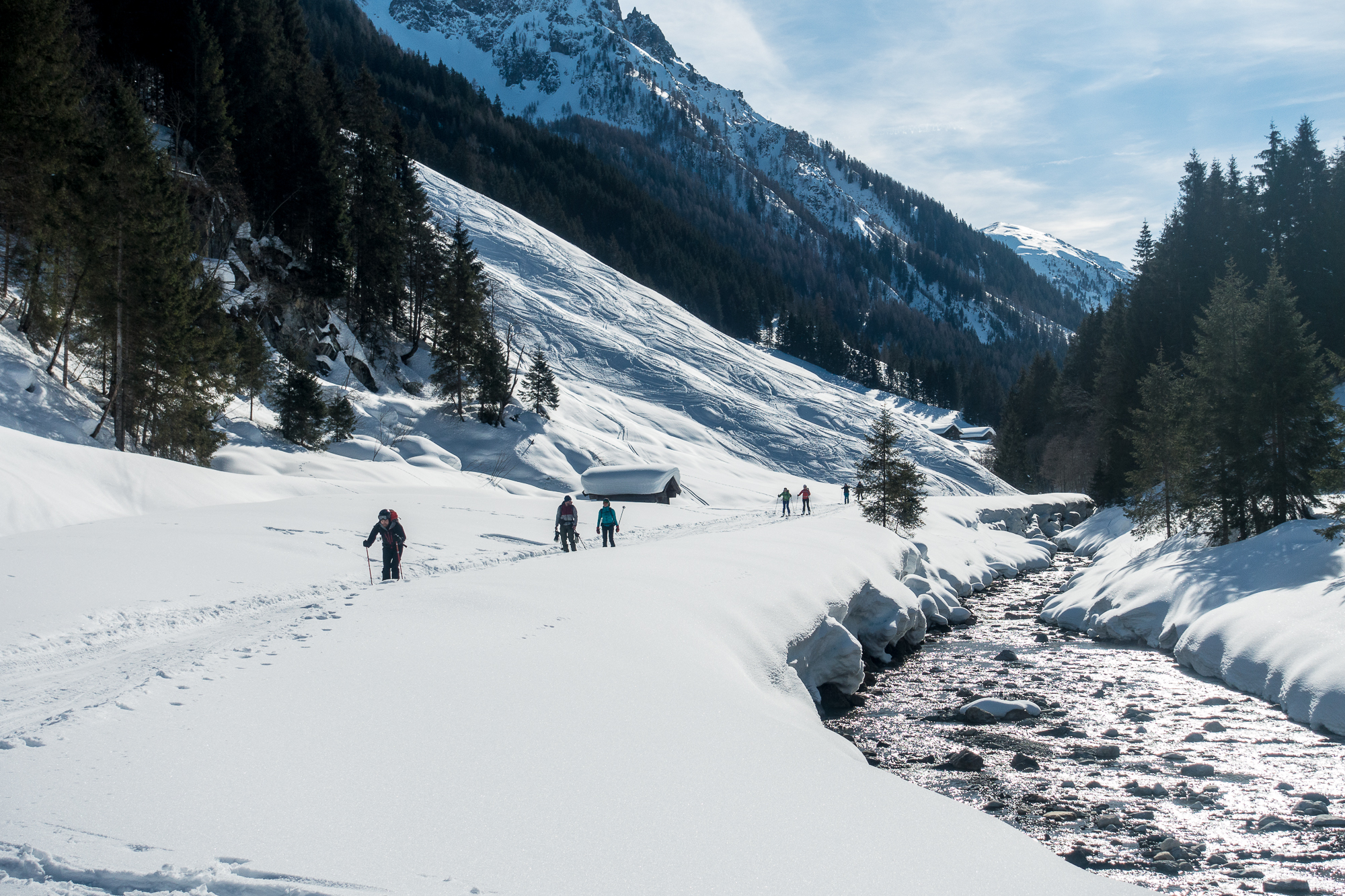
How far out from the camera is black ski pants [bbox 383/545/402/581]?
15.1m

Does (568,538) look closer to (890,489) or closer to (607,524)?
(607,524)

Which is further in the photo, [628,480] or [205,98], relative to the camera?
[628,480]

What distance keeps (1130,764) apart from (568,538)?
14231 millimetres

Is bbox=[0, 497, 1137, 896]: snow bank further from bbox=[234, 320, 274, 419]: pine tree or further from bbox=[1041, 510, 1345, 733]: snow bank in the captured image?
bbox=[234, 320, 274, 419]: pine tree

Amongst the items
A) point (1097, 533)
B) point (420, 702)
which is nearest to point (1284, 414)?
point (1097, 533)

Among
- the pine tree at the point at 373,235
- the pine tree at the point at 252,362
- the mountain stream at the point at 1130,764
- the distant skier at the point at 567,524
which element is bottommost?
the mountain stream at the point at 1130,764

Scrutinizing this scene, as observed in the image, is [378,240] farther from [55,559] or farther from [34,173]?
[55,559]

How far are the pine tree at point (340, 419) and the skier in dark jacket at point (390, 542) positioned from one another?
25.8 metres

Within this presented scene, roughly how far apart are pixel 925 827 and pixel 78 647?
949 cm

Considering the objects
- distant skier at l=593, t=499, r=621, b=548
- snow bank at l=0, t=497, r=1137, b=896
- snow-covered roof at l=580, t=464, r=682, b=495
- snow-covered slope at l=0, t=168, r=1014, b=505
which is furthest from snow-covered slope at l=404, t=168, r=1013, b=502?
snow bank at l=0, t=497, r=1137, b=896

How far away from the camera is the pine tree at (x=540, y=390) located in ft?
178

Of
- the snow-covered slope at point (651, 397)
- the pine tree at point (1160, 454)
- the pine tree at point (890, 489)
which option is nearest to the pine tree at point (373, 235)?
the snow-covered slope at point (651, 397)

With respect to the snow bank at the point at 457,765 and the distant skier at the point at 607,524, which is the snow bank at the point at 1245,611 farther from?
the distant skier at the point at 607,524

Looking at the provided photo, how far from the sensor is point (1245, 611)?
669 inches
